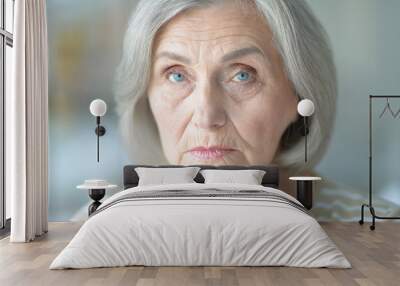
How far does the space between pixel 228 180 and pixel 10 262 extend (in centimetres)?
275

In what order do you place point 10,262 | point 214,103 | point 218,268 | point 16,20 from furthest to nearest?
1. point 214,103
2. point 16,20
3. point 10,262
4. point 218,268

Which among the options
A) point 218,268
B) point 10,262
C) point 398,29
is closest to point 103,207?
point 10,262

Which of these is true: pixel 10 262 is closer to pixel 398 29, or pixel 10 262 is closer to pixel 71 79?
pixel 71 79

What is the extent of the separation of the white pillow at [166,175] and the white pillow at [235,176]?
21 cm

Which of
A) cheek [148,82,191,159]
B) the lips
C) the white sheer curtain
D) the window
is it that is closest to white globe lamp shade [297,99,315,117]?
the lips

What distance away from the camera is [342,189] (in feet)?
24.7

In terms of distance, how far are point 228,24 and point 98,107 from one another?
1.95 m

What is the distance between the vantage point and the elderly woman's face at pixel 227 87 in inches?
289

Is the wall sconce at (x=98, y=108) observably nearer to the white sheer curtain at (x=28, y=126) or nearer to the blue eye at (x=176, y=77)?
the white sheer curtain at (x=28, y=126)

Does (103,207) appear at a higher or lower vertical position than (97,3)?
lower

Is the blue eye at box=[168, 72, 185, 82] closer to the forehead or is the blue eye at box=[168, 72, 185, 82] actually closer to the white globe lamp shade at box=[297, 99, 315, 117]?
the forehead

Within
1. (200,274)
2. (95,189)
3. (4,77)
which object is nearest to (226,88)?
(95,189)

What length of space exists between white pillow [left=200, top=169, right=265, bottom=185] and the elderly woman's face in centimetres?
49

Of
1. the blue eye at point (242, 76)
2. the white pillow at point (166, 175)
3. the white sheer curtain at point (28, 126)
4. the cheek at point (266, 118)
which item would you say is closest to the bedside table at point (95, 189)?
the white pillow at point (166, 175)
